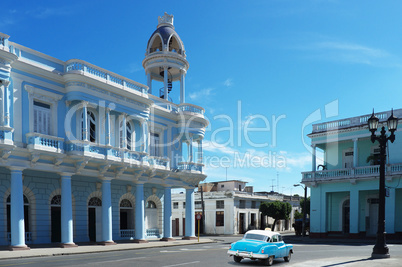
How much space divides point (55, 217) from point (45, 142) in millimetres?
5546

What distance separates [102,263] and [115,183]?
13.7m

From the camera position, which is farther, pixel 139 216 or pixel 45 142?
pixel 139 216

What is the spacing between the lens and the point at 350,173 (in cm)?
3653

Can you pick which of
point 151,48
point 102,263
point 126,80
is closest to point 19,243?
point 102,263

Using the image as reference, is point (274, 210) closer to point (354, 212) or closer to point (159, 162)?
point (354, 212)

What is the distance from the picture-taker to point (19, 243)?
2014 cm

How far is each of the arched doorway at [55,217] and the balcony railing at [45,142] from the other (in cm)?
425

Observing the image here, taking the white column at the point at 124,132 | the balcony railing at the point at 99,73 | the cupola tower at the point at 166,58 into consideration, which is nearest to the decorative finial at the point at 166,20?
the cupola tower at the point at 166,58

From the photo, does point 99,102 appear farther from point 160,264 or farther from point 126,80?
point 160,264

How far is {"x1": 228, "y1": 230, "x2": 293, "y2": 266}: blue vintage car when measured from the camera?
15352 mm

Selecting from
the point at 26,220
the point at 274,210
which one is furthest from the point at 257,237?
the point at 274,210

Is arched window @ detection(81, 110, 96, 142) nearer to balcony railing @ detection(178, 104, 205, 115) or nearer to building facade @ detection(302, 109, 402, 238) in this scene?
balcony railing @ detection(178, 104, 205, 115)

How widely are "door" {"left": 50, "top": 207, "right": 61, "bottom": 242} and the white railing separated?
5.49 meters

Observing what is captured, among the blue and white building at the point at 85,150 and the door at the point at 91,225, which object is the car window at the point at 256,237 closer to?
the blue and white building at the point at 85,150
